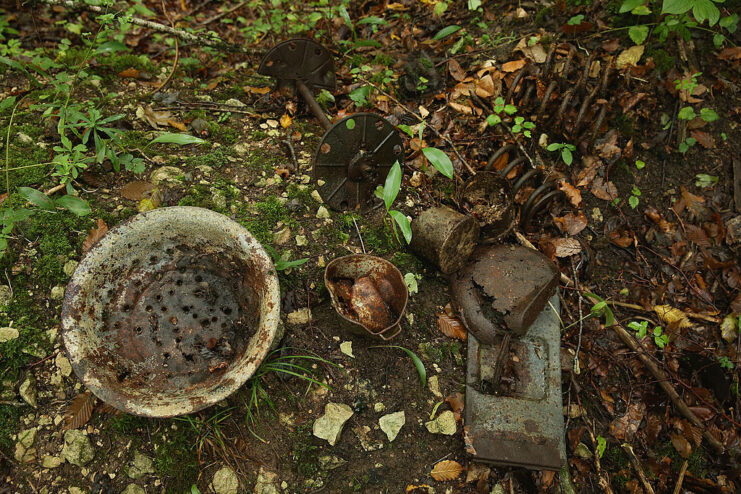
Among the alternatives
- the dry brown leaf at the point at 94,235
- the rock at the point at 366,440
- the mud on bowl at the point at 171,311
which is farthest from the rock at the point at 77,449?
the rock at the point at 366,440

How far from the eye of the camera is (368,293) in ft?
8.26

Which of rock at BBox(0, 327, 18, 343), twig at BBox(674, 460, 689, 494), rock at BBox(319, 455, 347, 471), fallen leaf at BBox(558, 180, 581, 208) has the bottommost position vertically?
twig at BBox(674, 460, 689, 494)

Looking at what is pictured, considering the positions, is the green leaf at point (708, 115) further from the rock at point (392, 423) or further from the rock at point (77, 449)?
the rock at point (77, 449)

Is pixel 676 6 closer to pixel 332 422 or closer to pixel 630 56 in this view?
pixel 630 56

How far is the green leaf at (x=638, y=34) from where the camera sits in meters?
3.41

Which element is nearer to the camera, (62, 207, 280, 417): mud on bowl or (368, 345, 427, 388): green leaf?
(62, 207, 280, 417): mud on bowl

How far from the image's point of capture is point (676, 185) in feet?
11.4

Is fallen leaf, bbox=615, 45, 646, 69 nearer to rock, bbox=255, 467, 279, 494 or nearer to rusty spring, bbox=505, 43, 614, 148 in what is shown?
rusty spring, bbox=505, 43, 614, 148

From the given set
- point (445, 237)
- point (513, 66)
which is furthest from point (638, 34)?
point (445, 237)

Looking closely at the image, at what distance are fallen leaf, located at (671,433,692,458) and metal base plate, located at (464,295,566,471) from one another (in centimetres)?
87

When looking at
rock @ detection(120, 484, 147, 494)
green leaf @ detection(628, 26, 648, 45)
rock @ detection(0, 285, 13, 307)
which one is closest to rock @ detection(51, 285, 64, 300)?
rock @ detection(0, 285, 13, 307)

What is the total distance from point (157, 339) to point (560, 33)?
381 cm

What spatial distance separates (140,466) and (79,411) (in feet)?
1.45

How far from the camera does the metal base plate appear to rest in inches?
95.3
